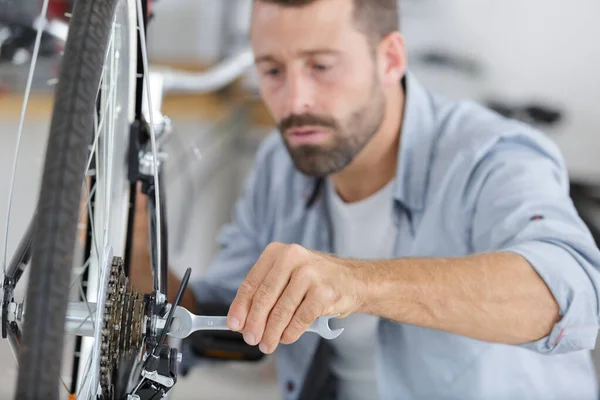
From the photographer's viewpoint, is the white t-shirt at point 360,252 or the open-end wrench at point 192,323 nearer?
the open-end wrench at point 192,323

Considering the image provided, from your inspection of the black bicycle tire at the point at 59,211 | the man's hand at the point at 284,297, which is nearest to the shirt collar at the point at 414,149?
the man's hand at the point at 284,297

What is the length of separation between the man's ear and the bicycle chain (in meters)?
0.60

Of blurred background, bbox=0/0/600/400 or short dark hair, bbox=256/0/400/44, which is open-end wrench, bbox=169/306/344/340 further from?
blurred background, bbox=0/0/600/400

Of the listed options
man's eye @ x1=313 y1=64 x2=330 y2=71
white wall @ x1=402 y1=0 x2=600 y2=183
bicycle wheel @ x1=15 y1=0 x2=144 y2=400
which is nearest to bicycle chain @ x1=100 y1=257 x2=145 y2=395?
bicycle wheel @ x1=15 y1=0 x2=144 y2=400

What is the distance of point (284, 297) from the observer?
572mm

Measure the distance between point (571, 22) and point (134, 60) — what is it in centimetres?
180

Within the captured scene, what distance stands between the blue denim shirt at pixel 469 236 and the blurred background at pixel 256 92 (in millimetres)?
840

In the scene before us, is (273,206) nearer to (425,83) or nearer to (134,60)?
(134,60)

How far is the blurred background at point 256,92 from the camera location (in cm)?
209

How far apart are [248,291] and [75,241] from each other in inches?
7.2

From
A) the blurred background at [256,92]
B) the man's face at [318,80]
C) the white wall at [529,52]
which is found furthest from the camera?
the white wall at [529,52]

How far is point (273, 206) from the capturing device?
49.2 inches

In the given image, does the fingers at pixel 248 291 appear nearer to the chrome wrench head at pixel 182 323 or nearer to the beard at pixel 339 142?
the chrome wrench head at pixel 182 323

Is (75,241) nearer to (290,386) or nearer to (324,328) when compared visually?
(324,328)
